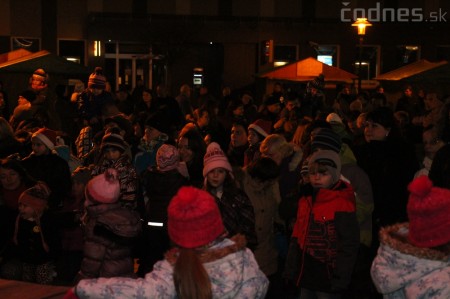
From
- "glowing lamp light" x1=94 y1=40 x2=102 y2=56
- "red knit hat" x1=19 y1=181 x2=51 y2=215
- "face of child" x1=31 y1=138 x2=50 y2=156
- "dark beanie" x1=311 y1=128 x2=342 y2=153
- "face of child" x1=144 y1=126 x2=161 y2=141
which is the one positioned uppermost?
"glowing lamp light" x1=94 y1=40 x2=102 y2=56

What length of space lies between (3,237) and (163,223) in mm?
1529

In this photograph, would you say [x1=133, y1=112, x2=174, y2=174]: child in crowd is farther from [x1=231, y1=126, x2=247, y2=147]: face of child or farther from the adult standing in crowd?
the adult standing in crowd

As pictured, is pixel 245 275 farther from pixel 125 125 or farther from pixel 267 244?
pixel 125 125

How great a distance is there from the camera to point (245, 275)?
424 centimetres

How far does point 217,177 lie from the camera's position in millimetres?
6852

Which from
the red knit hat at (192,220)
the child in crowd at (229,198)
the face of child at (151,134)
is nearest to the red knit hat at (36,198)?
the child in crowd at (229,198)

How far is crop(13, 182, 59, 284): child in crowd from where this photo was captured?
7.19 metres

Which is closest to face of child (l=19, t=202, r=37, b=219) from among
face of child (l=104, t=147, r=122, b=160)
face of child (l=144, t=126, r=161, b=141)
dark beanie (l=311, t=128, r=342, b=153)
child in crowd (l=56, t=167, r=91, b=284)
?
child in crowd (l=56, t=167, r=91, b=284)

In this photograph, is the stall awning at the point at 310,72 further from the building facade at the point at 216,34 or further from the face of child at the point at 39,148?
the face of child at the point at 39,148

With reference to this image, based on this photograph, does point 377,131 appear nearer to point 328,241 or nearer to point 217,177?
point 217,177

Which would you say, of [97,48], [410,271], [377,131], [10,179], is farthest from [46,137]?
[97,48]

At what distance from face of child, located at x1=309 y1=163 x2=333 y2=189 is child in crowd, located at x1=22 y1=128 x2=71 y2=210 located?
2.93m

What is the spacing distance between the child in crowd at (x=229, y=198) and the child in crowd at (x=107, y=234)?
76 cm

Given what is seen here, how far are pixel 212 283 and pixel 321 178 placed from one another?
2332mm
